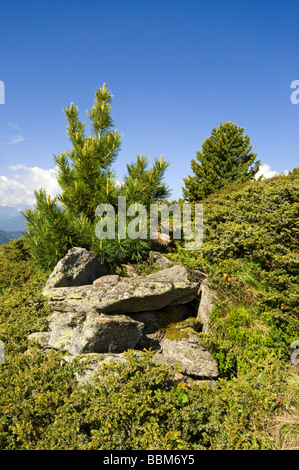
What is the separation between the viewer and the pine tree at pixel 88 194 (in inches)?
245

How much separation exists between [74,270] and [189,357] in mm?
2976

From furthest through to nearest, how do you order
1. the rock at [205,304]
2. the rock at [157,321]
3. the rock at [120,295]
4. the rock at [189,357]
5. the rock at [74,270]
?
the rock at [74,270] < the rock at [205,304] < the rock at [157,321] < the rock at [120,295] < the rock at [189,357]

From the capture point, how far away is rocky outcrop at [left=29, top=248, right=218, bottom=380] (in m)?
4.10

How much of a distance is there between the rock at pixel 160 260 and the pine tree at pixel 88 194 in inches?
9.7

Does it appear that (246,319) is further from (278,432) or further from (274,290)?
(278,432)

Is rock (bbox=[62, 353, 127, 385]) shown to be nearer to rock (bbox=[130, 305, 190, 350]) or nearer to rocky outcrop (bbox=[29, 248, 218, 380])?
rocky outcrop (bbox=[29, 248, 218, 380])

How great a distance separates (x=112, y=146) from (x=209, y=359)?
6.12 m

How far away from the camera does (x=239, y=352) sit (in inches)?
168

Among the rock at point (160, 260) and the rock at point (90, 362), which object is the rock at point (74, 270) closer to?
the rock at point (160, 260)

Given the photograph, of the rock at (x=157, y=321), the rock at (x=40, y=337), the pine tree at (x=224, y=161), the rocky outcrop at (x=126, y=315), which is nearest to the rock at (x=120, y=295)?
the rocky outcrop at (x=126, y=315)

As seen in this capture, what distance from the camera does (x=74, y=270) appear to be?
5531 millimetres

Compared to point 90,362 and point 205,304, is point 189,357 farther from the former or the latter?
point 90,362

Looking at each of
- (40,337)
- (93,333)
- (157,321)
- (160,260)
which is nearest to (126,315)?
(157,321)
